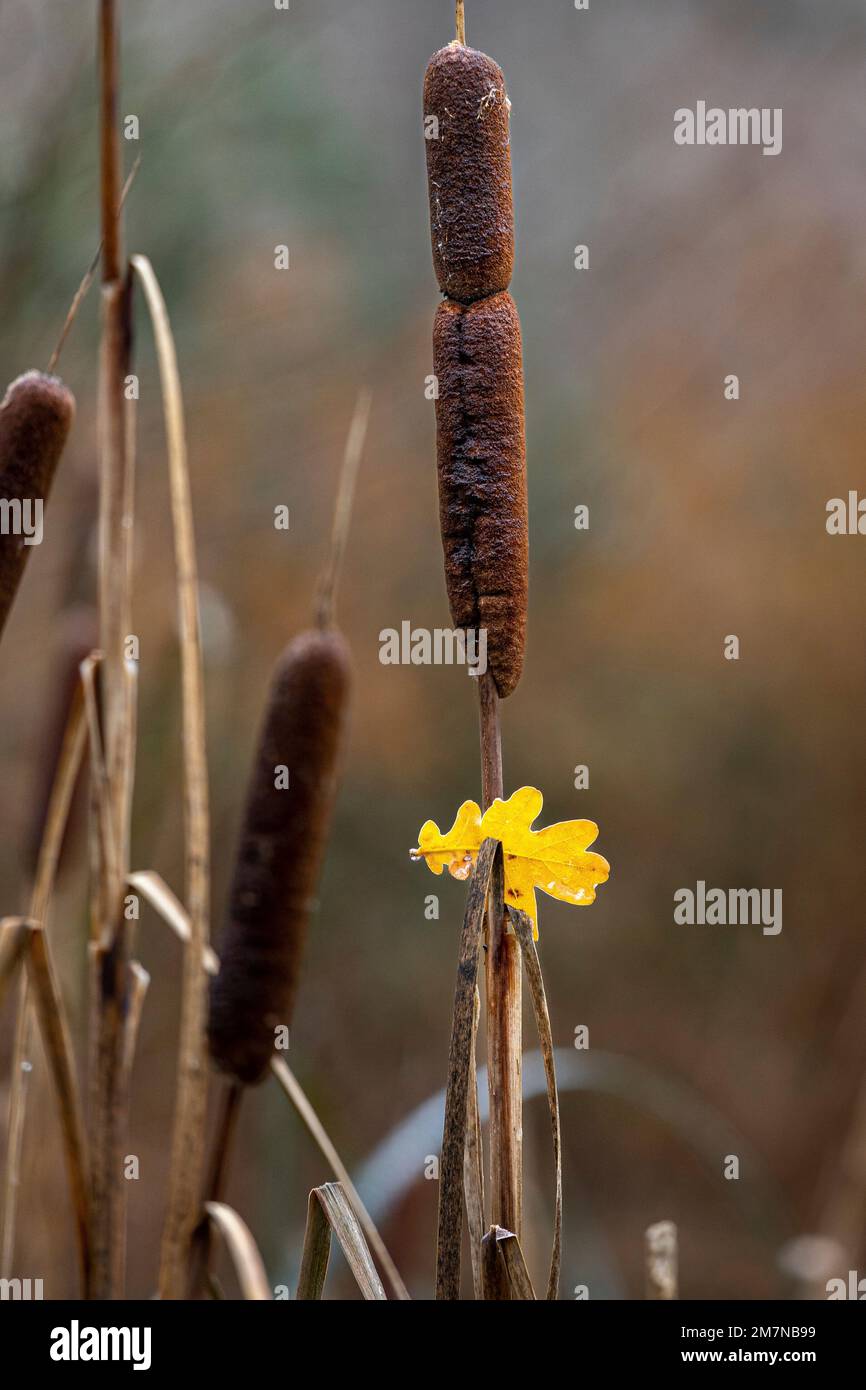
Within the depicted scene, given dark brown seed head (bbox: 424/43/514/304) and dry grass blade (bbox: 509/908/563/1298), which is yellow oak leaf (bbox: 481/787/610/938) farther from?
dark brown seed head (bbox: 424/43/514/304)

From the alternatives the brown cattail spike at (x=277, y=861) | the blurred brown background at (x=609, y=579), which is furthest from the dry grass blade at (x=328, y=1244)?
the blurred brown background at (x=609, y=579)

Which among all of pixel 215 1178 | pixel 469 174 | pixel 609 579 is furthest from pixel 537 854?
pixel 609 579

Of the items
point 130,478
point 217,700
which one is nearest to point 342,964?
point 217,700

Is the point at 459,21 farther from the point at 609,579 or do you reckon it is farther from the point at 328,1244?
the point at 609,579

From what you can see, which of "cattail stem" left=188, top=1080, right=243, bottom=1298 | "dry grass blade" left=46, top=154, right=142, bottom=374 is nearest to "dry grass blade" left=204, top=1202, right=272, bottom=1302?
"cattail stem" left=188, top=1080, right=243, bottom=1298

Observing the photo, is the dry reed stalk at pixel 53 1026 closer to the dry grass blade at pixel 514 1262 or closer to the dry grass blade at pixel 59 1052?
the dry grass blade at pixel 59 1052

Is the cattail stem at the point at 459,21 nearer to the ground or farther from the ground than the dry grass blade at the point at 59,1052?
farther from the ground

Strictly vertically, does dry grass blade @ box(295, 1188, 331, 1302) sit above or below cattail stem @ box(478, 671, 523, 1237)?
below

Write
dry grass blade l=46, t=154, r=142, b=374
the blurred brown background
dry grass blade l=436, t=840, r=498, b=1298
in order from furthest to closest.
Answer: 1. the blurred brown background
2. dry grass blade l=46, t=154, r=142, b=374
3. dry grass blade l=436, t=840, r=498, b=1298
